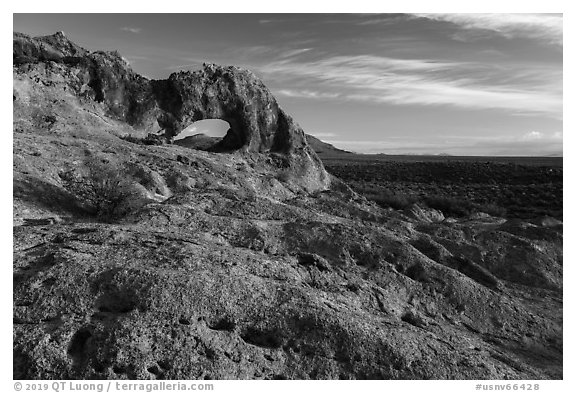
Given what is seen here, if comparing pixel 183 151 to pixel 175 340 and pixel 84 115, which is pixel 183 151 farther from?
pixel 175 340

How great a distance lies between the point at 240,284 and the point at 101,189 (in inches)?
296

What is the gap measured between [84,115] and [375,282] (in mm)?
14117

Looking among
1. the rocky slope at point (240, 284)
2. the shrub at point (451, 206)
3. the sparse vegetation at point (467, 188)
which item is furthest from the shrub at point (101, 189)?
the shrub at point (451, 206)

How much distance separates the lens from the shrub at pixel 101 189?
12.1 metres

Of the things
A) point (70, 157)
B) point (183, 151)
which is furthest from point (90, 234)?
point (183, 151)

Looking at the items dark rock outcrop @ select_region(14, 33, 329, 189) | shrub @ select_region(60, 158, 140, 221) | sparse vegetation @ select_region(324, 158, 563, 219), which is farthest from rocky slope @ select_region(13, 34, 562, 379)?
sparse vegetation @ select_region(324, 158, 563, 219)

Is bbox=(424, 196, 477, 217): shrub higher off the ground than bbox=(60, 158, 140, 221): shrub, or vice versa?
bbox=(60, 158, 140, 221): shrub

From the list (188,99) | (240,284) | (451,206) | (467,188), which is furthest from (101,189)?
(467,188)

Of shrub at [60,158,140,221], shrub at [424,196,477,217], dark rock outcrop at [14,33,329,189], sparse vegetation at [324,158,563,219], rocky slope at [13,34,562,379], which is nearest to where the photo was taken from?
rocky slope at [13,34,562,379]

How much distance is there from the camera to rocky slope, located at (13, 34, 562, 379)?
6.36 meters

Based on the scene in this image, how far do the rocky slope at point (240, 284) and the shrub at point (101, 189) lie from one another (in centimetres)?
17

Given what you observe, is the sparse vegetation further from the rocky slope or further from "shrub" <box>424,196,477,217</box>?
the rocky slope

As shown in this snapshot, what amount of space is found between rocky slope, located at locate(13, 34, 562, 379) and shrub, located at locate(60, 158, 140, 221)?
0.17 metres

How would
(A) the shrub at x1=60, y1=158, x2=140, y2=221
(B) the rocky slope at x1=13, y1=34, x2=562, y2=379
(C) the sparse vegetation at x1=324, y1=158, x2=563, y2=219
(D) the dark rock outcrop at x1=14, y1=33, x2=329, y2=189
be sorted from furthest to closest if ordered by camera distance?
(C) the sparse vegetation at x1=324, y1=158, x2=563, y2=219, (D) the dark rock outcrop at x1=14, y1=33, x2=329, y2=189, (A) the shrub at x1=60, y1=158, x2=140, y2=221, (B) the rocky slope at x1=13, y1=34, x2=562, y2=379
